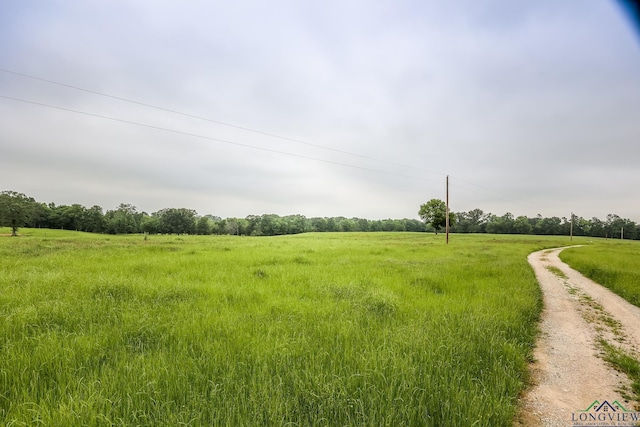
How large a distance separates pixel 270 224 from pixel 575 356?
114058mm

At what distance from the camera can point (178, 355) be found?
4.40 meters

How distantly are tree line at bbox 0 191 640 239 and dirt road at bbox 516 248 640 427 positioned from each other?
73167 millimetres

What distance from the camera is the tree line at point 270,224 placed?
88250 mm

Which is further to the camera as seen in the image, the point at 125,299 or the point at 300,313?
the point at 125,299

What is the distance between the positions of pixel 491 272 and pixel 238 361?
47.4ft

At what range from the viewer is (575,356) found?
5.28m

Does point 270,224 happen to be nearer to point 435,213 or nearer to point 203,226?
point 203,226

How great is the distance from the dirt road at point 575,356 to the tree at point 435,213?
7082 cm

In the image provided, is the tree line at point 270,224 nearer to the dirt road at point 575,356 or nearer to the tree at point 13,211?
the tree at point 13,211

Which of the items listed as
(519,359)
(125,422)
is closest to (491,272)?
(519,359)

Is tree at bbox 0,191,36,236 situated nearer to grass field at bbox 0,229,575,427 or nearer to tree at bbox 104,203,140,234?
tree at bbox 104,203,140,234

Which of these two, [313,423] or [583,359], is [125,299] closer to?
[313,423]

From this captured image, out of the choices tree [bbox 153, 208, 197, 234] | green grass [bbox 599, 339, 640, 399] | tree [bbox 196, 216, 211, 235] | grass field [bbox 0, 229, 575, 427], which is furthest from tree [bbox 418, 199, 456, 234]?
tree [bbox 153, 208, 197, 234]

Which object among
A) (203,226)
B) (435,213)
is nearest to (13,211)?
(203,226)
